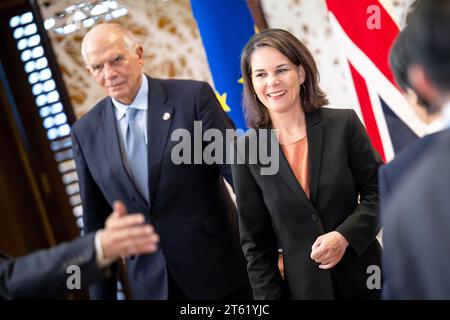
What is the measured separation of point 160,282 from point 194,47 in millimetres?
1506

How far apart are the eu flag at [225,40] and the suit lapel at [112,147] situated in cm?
81

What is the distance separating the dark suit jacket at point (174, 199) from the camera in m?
2.53

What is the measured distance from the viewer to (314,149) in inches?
89.7

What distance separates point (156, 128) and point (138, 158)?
5.6 inches

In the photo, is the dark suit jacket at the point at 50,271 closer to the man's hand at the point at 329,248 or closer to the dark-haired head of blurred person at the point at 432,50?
the man's hand at the point at 329,248

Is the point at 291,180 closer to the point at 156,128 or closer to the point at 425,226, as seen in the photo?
the point at 156,128

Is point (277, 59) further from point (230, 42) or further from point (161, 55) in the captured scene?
point (161, 55)

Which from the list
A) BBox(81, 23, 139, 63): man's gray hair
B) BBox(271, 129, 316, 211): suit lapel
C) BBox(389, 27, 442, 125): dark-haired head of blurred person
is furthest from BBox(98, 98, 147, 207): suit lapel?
BBox(389, 27, 442, 125): dark-haired head of blurred person

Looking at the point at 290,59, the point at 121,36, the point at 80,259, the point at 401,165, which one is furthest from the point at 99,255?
the point at 121,36

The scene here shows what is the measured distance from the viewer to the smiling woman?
224cm

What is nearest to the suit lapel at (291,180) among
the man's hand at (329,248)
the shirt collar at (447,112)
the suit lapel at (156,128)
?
the man's hand at (329,248)

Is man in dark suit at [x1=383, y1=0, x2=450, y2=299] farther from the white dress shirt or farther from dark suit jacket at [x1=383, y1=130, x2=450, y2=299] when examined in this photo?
the white dress shirt

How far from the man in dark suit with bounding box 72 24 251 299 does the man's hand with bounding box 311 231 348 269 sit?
485 millimetres

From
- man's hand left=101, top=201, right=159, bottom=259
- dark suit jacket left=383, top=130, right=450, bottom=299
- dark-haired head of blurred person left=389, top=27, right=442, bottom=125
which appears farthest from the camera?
man's hand left=101, top=201, right=159, bottom=259
